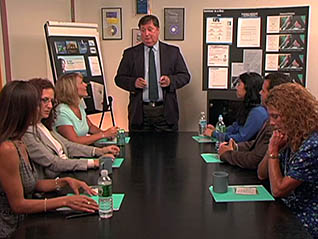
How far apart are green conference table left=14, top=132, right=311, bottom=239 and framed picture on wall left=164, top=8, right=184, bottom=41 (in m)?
2.90

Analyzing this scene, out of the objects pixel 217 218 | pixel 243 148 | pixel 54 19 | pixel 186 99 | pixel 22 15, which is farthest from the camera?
pixel 186 99

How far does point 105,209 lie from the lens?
154cm

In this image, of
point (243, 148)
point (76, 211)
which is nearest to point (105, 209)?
point (76, 211)

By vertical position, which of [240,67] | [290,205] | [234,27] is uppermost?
[234,27]

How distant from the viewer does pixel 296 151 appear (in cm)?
176

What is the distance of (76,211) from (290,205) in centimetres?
95

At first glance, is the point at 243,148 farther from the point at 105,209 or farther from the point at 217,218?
the point at 105,209

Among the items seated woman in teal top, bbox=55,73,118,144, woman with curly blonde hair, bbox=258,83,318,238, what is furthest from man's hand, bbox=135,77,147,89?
woman with curly blonde hair, bbox=258,83,318,238

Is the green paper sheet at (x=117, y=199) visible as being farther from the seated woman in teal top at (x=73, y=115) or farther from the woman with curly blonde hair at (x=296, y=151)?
the seated woman in teal top at (x=73, y=115)

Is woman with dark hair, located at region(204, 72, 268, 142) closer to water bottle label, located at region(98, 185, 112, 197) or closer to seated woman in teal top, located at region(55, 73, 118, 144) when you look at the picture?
seated woman in teal top, located at region(55, 73, 118, 144)

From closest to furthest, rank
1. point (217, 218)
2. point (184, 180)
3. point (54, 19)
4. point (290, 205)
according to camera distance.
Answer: point (217, 218)
point (290, 205)
point (184, 180)
point (54, 19)

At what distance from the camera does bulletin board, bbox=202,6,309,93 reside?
4.16 meters

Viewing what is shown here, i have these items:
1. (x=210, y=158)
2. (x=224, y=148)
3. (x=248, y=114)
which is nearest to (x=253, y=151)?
(x=224, y=148)

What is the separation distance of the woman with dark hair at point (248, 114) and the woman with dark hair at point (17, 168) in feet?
4.38
